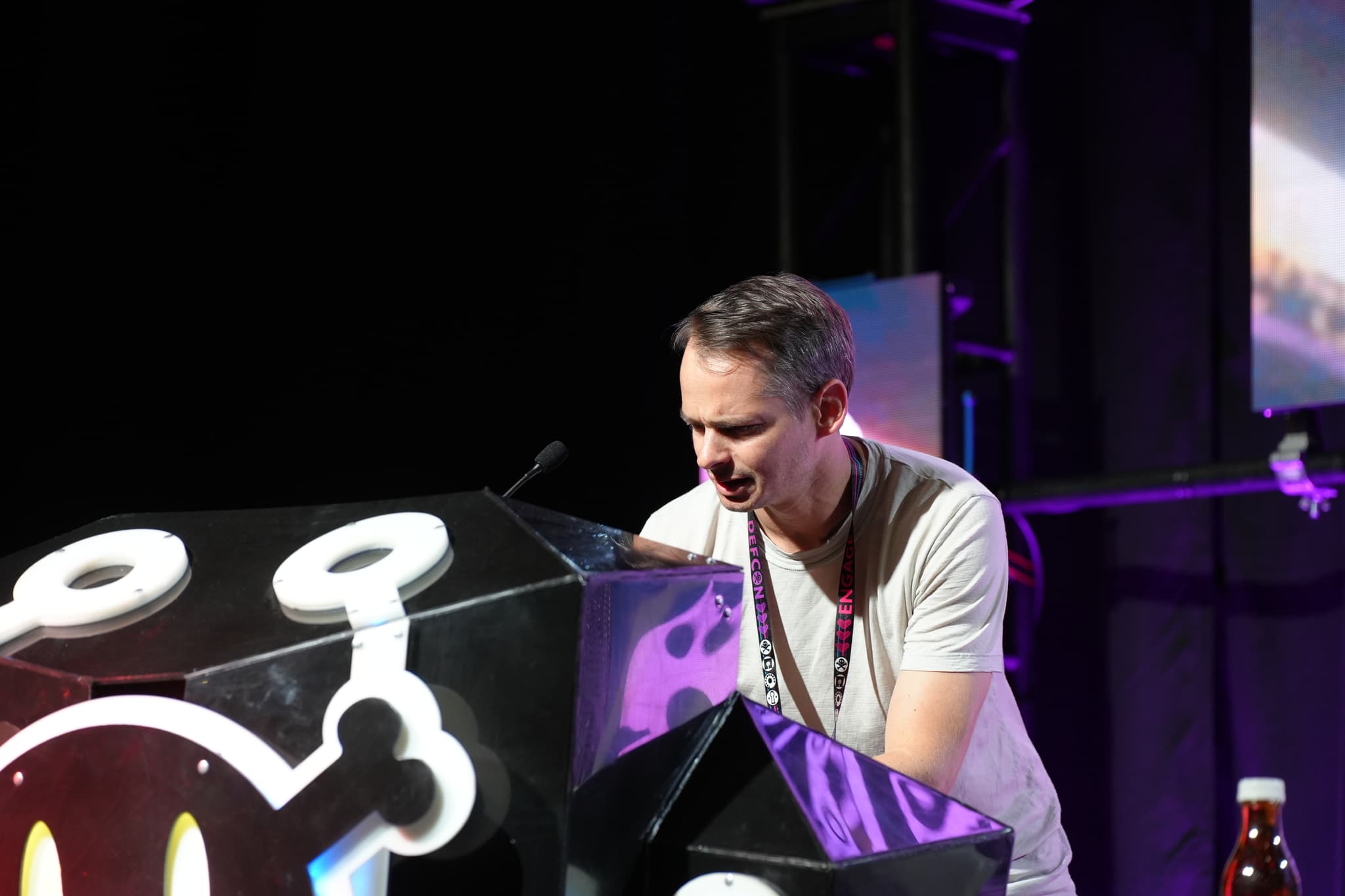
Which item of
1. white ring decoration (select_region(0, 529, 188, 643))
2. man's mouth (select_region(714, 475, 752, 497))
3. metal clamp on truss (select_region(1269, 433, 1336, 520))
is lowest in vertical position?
metal clamp on truss (select_region(1269, 433, 1336, 520))

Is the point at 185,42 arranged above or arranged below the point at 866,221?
above

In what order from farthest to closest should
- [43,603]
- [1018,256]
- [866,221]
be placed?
[866,221], [1018,256], [43,603]

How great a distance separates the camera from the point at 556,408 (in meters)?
3.77

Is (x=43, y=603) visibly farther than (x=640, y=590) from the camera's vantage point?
Yes

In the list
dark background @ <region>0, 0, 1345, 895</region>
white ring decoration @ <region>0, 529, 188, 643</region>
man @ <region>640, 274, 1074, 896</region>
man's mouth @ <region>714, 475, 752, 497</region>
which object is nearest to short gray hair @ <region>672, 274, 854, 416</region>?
man @ <region>640, 274, 1074, 896</region>

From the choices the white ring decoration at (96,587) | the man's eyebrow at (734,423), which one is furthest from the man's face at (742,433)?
the white ring decoration at (96,587)

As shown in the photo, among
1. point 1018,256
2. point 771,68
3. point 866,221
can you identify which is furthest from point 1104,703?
point 771,68

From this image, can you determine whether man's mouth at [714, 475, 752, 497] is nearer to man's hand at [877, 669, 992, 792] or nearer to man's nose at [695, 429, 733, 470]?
man's nose at [695, 429, 733, 470]

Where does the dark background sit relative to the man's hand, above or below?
above

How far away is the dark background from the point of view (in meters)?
3.09

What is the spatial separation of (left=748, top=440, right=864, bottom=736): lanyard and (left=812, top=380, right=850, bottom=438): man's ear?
2.7 inches

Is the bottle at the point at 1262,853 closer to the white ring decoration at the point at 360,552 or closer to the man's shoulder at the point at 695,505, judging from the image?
the man's shoulder at the point at 695,505

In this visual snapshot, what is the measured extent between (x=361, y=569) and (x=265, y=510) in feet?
0.75

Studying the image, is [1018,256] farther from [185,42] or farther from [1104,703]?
[185,42]
